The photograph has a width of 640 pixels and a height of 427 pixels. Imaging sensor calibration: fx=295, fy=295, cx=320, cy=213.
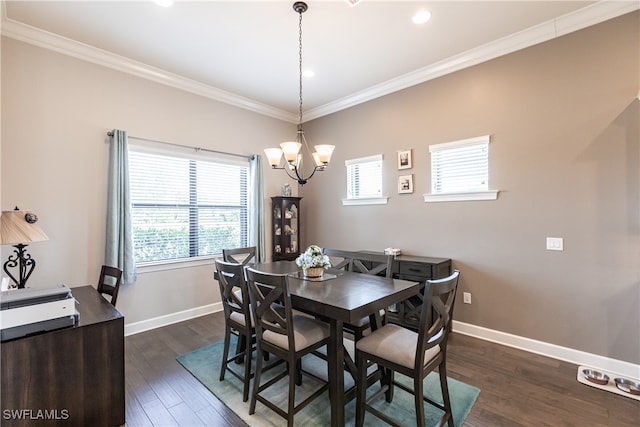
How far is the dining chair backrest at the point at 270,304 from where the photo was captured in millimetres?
1866

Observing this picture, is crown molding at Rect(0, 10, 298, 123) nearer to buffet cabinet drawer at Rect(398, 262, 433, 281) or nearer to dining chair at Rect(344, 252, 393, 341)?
dining chair at Rect(344, 252, 393, 341)

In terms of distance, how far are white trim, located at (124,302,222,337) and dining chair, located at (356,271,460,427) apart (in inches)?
114

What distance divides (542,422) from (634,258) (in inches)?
65.1

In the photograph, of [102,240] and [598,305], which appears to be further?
[102,240]

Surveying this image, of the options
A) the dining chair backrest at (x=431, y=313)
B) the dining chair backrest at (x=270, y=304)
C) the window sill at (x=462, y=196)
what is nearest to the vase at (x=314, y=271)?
the dining chair backrest at (x=270, y=304)

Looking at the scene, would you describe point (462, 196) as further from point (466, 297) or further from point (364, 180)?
point (364, 180)

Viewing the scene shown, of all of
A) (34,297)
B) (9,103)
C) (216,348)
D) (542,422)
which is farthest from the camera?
(216,348)

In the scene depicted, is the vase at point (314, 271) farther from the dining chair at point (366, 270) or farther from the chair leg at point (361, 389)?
the chair leg at point (361, 389)

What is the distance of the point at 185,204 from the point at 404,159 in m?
3.04

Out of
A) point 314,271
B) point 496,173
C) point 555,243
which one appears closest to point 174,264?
point 314,271

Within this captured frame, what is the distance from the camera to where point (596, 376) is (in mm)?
2496

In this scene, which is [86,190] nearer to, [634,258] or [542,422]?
[542,422]

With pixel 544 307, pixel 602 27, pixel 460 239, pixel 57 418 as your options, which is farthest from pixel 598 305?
pixel 57 418

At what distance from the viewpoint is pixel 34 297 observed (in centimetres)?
167
